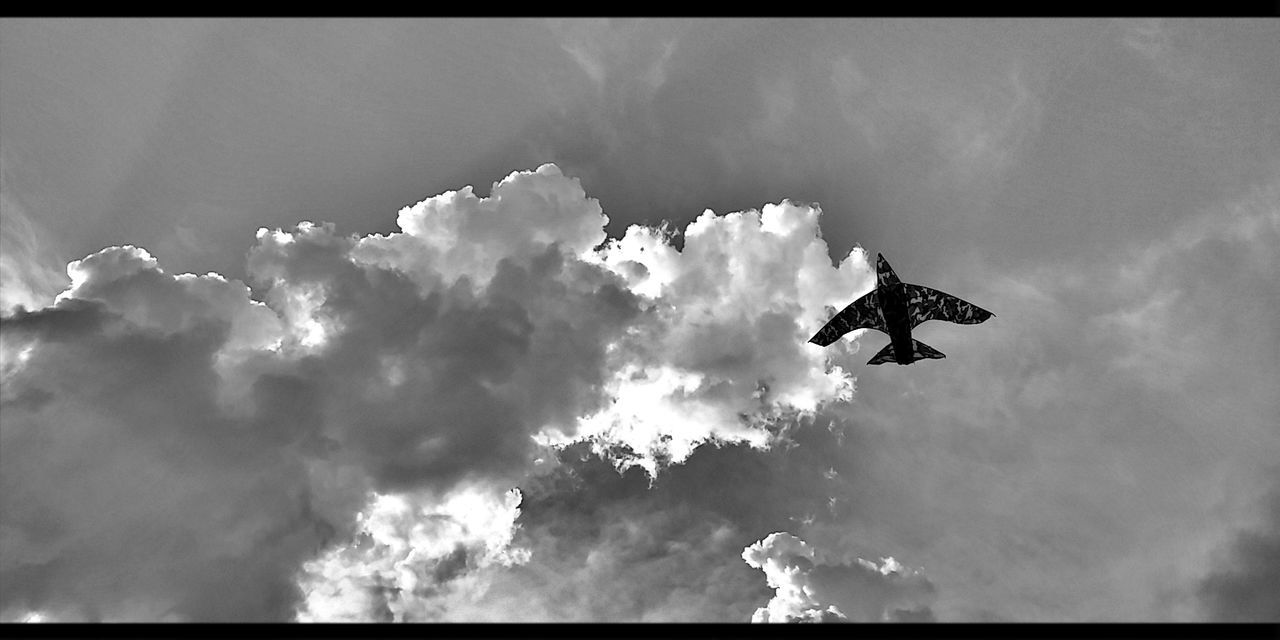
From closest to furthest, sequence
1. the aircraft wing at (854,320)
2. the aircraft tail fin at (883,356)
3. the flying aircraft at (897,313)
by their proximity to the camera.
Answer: the flying aircraft at (897,313)
the aircraft wing at (854,320)
the aircraft tail fin at (883,356)

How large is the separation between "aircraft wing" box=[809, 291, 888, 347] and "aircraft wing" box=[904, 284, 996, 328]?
2754mm

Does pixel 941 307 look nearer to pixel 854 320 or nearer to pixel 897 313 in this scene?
pixel 897 313

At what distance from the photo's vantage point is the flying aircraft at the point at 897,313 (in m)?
57.3

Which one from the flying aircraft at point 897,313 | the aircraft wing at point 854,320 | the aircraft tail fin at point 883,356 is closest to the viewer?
the flying aircraft at point 897,313

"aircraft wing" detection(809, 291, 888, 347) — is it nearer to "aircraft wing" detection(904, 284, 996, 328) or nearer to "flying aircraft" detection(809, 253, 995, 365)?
"flying aircraft" detection(809, 253, 995, 365)

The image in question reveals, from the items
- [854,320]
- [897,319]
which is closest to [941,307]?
[897,319]

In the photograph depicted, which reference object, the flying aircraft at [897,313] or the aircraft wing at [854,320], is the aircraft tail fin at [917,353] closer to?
the flying aircraft at [897,313]

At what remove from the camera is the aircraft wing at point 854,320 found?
59.6 meters

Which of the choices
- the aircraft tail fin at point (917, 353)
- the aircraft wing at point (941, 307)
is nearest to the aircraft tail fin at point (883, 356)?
the aircraft tail fin at point (917, 353)

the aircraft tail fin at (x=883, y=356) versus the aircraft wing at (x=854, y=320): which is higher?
the aircraft wing at (x=854, y=320)

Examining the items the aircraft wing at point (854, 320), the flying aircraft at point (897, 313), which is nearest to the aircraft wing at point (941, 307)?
the flying aircraft at point (897, 313)

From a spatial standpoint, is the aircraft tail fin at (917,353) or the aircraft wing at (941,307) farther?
the aircraft tail fin at (917,353)
